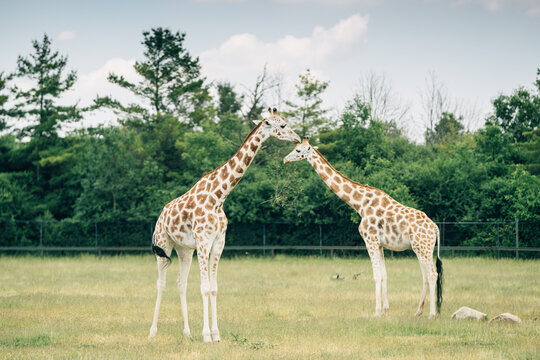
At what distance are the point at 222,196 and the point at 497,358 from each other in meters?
5.09

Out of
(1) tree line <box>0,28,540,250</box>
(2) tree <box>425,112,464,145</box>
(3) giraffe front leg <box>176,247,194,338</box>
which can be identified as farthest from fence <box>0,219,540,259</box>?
(2) tree <box>425,112,464,145</box>

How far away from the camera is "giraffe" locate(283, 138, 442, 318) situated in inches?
492

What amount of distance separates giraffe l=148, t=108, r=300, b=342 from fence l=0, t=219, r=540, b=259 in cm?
1629

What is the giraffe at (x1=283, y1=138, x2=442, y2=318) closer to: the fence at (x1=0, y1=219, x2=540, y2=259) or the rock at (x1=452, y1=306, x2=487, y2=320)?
the rock at (x1=452, y1=306, x2=487, y2=320)

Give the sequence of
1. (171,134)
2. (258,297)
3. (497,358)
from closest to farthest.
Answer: (497,358)
(258,297)
(171,134)

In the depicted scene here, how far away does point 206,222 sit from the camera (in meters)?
10.3

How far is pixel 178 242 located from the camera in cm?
1077

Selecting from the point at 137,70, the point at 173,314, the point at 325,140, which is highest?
the point at 137,70

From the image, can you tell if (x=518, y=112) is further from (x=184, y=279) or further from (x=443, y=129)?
(x=184, y=279)

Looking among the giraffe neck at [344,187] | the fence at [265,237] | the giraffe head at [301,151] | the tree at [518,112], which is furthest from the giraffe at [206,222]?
the tree at [518,112]

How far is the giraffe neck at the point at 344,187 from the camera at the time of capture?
1352 centimetres

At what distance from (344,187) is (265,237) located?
1608cm

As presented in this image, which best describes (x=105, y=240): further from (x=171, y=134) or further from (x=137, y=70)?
(x=137, y=70)

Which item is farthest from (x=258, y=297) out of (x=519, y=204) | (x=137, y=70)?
(x=137, y=70)
